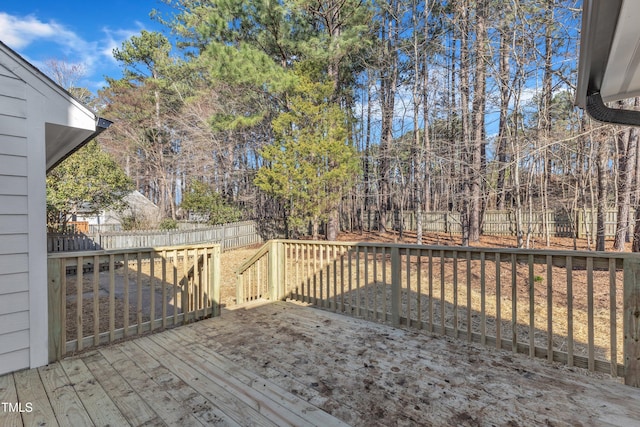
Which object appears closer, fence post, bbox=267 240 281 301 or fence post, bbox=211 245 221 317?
fence post, bbox=211 245 221 317

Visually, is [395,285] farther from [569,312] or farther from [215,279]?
[215,279]

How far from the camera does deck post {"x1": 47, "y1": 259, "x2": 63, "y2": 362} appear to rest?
2.66 meters

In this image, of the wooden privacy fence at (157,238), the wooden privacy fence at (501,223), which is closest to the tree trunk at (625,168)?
the wooden privacy fence at (501,223)

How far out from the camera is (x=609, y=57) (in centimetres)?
171

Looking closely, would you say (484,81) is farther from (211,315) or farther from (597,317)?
(211,315)

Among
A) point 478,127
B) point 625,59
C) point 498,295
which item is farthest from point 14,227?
point 478,127

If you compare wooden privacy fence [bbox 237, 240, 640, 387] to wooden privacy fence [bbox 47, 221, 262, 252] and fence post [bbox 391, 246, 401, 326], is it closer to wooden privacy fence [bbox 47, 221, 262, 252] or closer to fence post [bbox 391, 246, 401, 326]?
fence post [bbox 391, 246, 401, 326]

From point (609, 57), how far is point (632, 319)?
1.79m

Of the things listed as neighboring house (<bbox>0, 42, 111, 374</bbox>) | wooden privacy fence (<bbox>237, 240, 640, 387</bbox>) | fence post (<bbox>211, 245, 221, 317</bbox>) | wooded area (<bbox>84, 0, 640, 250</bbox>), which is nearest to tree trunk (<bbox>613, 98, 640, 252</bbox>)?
wooded area (<bbox>84, 0, 640, 250</bbox>)

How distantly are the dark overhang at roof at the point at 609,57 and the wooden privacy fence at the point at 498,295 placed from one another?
1.12m

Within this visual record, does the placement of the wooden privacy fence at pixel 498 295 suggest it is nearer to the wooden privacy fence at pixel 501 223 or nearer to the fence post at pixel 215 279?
the fence post at pixel 215 279

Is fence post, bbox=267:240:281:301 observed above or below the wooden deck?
above

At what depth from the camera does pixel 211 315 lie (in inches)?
152

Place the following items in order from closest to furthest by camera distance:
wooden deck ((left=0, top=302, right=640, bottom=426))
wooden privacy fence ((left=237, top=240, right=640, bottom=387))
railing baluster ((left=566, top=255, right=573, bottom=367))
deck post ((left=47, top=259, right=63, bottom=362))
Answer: wooden deck ((left=0, top=302, right=640, bottom=426)) → wooden privacy fence ((left=237, top=240, right=640, bottom=387)) → railing baluster ((left=566, top=255, right=573, bottom=367)) → deck post ((left=47, top=259, right=63, bottom=362))
